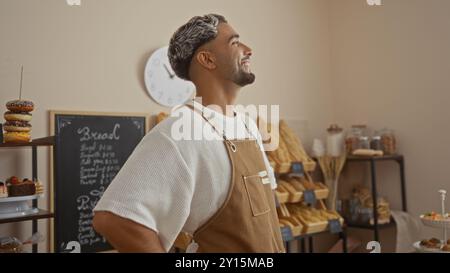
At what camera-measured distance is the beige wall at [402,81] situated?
121 inches

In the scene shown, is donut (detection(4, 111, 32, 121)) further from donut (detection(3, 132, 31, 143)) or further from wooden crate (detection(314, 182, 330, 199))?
wooden crate (detection(314, 182, 330, 199))

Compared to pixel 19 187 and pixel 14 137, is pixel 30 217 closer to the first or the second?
pixel 19 187

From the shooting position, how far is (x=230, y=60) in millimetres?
1157

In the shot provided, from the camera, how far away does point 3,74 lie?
86.2 inches

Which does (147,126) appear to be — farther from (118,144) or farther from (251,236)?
(251,236)

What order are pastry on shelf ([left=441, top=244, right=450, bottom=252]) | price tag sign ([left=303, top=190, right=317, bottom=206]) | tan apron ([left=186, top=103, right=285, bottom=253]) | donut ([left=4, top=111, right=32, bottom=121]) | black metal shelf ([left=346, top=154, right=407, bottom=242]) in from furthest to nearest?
black metal shelf ([left=346, top=154, right=407, bottom=242]) → price tag sign ([left=303, top=190, right=317, bottom=206]) → pastry on shelf ([left=441, top=244, right=450, bottom=252]) → donut ([left=4, top=111, right=32, bottom=121]) → tan apron ([left=186, top=103, right=285, bottom=253])

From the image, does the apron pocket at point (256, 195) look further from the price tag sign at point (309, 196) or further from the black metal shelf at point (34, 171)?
the price tag sign at point (309, 196)

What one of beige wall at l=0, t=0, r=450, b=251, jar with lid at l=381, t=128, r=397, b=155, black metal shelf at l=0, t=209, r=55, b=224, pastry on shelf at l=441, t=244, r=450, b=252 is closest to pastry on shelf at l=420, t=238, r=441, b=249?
pastry on shelf at l=441, t=244, r=450, b=252

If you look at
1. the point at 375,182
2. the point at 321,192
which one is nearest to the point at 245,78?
the point at 321,192

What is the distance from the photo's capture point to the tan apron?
40.1 inches

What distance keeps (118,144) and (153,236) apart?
176 centimetres

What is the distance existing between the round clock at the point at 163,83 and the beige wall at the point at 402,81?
4.95ft

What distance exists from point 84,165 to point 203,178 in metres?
1.61
